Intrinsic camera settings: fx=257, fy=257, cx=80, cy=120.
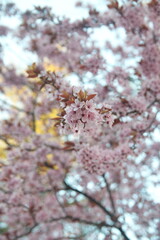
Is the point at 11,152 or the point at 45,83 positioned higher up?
the point at 11,152

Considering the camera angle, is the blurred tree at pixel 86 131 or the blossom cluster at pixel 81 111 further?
the blurred tree at pixel 86 131

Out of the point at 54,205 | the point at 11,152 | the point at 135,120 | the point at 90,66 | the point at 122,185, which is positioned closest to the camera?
the point at 135,120

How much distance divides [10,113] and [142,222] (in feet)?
13.2

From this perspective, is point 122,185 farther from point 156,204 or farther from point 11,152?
point 11,152

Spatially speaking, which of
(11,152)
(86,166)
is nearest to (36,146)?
(11,152)

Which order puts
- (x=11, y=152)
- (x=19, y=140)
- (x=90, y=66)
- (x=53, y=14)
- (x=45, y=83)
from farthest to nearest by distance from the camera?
1. (x=19, y=140)
2. (x=53, y=14)
3. (x=11, y=152)
4. (x=90, y=66)
5. (x=45, y=83)

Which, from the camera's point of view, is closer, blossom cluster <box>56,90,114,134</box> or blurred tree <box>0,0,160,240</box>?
blossom cluster <box>56,90,114,134</box>

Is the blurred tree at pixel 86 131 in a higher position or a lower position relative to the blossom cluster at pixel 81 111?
higher

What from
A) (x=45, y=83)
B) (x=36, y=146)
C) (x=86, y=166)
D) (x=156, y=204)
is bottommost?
(x=86, y=166)

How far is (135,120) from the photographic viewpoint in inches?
137

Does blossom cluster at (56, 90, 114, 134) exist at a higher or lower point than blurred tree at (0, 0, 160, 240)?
lower

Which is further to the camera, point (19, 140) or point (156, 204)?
point (156, 204)

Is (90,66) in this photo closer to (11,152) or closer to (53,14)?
(53,14)

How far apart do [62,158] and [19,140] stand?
1111mm
